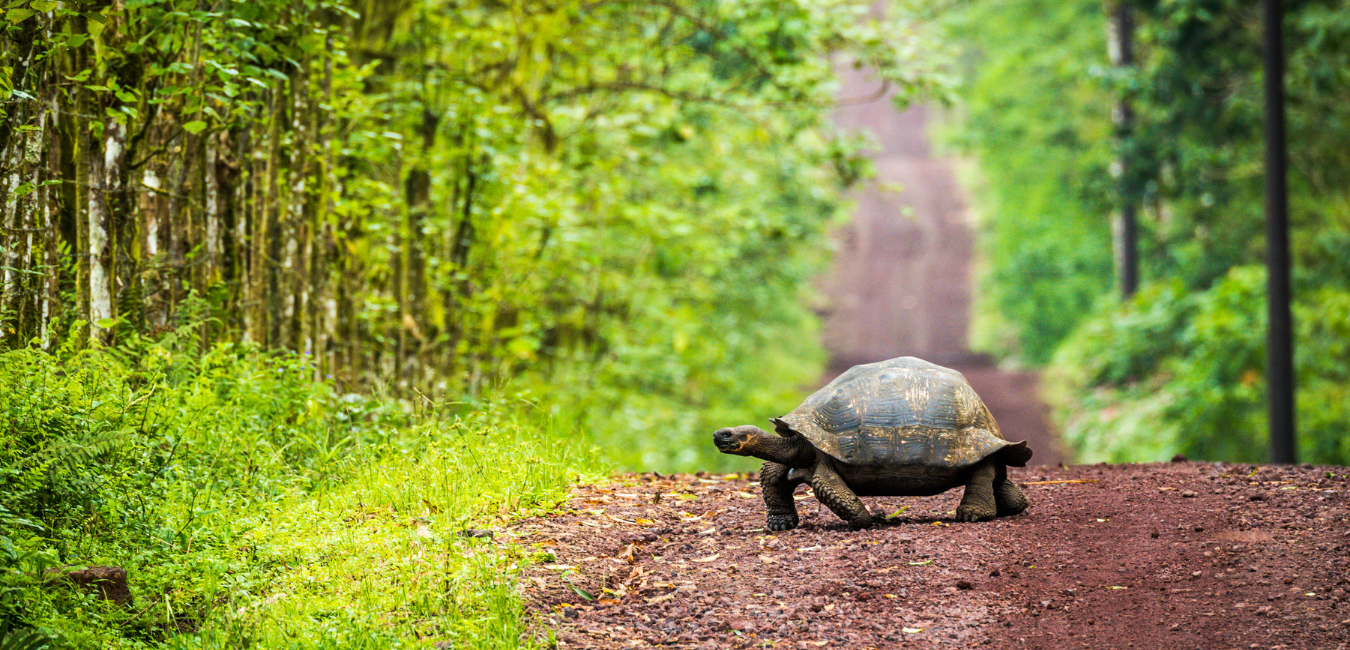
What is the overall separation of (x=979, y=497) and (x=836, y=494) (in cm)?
81

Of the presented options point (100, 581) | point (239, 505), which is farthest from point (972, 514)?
point (100, 581)

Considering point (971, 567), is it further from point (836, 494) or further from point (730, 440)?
point (730, 440)

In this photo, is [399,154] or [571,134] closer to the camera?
[399,154]

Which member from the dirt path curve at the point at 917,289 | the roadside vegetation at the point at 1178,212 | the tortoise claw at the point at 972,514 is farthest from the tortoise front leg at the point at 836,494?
the dirt path curve at the point at 917,289

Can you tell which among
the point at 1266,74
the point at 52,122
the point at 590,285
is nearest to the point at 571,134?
the point at 590,285

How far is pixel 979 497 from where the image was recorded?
19.5 ft

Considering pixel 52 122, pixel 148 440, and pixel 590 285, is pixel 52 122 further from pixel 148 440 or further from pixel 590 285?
pixel 590 285

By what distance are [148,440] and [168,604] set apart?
4.90ft

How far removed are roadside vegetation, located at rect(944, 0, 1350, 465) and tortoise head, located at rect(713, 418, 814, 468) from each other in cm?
1186

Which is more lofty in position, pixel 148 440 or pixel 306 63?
pixel 306 63

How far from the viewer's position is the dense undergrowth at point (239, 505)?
4.55 metres

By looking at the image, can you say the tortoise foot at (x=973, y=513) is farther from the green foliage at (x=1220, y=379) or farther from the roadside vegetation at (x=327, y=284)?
the green foliage at (x=1220, y=379)

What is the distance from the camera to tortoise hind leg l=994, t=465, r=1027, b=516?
240 inches

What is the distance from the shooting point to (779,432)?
5980 millimetres
